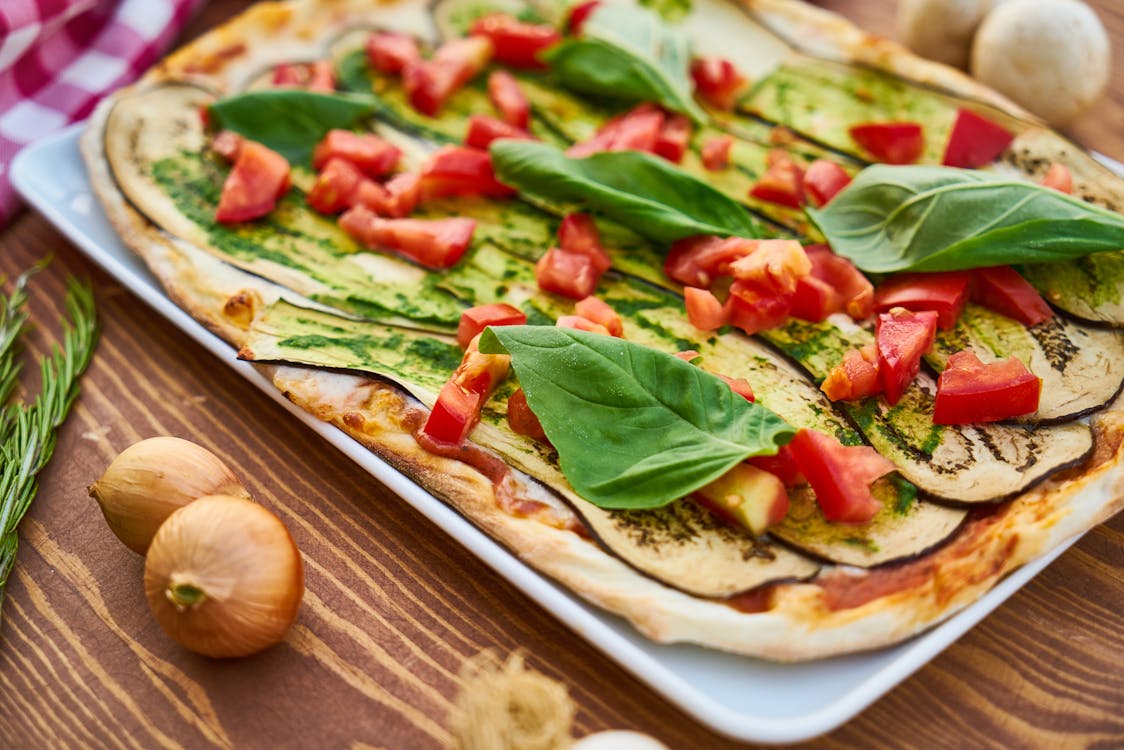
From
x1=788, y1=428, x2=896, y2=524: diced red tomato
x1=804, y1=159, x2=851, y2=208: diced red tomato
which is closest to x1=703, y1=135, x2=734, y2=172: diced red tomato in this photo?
x1=804, y1=159, x2=851, y2=208: diced red tomato

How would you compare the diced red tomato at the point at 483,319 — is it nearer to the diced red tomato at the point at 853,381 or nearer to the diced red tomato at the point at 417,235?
the diced red tomato at the point at 417,235

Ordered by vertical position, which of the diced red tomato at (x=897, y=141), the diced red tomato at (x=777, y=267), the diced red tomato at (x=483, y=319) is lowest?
the diced red tomato at (x=483, y=319)

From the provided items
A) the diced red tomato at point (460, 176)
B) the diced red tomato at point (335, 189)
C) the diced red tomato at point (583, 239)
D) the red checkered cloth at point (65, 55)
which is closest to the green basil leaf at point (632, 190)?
the diced red tomato at point (583, 239)

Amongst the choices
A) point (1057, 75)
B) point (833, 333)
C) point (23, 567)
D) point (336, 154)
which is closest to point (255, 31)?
point (336, 154)

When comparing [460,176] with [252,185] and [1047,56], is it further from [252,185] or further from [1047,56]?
[1047,56]

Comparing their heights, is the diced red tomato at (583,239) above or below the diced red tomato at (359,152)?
above

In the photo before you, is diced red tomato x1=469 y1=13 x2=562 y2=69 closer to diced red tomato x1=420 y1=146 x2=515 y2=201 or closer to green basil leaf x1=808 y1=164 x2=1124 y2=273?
diced red tomato x1=420 y1=146 x2=515 y2=201
